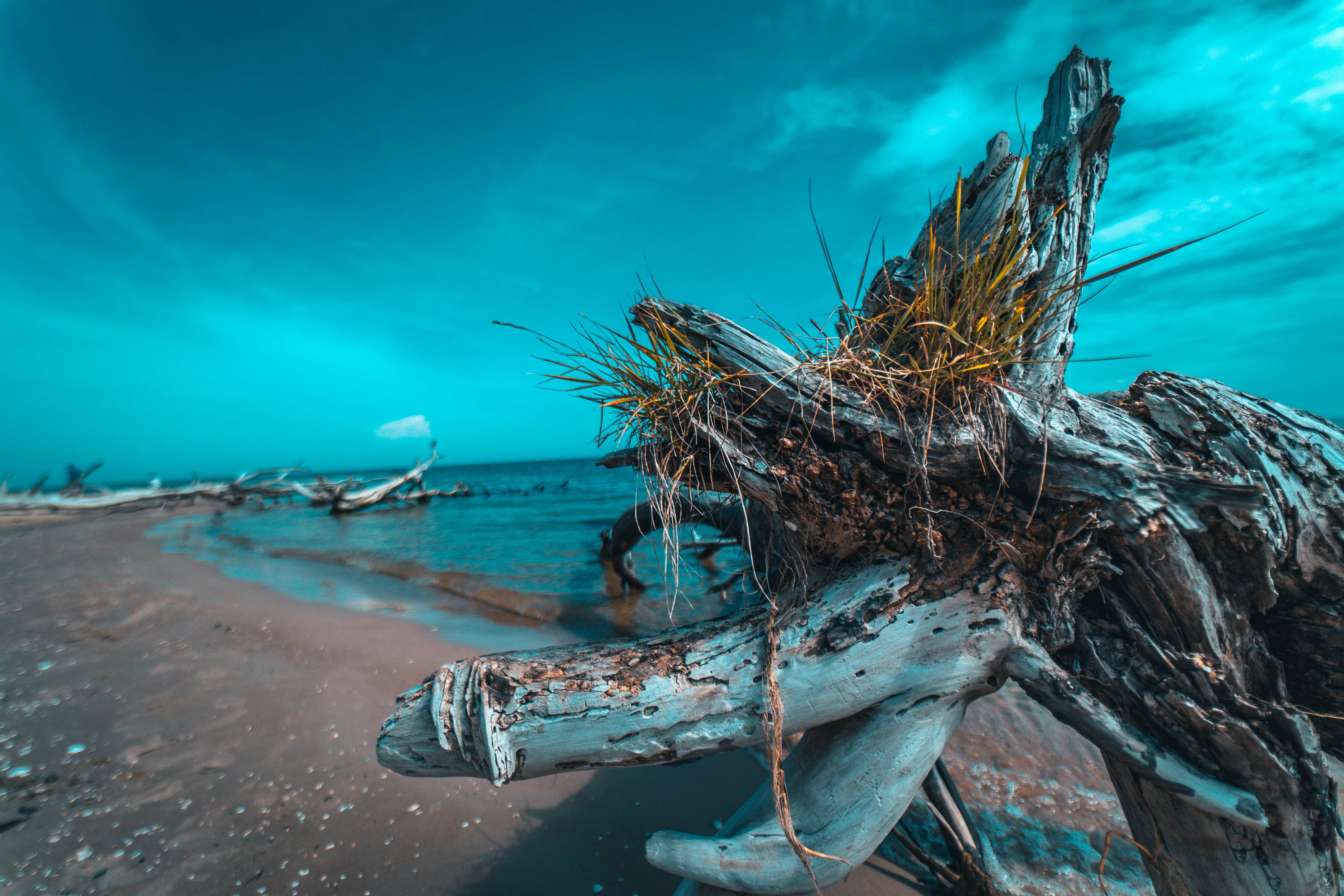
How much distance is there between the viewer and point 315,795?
10.2ft

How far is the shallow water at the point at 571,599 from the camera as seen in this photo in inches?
115

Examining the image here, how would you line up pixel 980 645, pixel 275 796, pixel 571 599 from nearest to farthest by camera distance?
pixel 980 645
pixel 275 796
pixel 571 599

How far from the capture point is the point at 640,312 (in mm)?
1963

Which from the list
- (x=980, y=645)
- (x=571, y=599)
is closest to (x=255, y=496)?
(x=571, y=599)

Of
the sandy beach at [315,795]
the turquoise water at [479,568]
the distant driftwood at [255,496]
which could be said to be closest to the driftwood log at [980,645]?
the turquoise water at [479,568]

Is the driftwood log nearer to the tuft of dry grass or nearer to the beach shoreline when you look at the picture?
the tuft of dry grass

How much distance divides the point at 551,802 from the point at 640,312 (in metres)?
3.06

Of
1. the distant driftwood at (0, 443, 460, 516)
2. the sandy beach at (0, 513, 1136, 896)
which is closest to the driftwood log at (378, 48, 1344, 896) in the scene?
the sandy beach at (0, 513, 1136, 896)

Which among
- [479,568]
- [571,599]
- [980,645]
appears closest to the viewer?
[980,645]

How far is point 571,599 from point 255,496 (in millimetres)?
27238

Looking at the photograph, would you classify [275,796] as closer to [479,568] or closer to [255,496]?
[479,568]

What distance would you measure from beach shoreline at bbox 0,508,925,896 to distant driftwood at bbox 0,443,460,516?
18.5m

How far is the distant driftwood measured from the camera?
18.6 meters

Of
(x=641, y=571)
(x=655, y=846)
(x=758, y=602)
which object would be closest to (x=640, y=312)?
(x=758, y=602)
